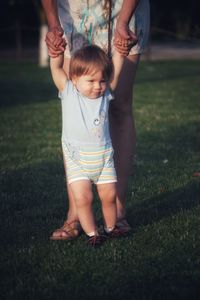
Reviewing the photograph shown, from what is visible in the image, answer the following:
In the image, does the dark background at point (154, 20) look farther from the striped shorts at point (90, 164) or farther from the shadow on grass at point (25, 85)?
the striped shorts at point (90, 164)

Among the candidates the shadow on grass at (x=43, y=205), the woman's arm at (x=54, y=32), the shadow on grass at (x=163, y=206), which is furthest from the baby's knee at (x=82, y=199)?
the woman's arm at (x=54, y=32)

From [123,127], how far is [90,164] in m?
0.58

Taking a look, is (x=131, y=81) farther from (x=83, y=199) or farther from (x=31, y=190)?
(x=31, y=190)

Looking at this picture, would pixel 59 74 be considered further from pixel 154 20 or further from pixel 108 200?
pixel 154 20

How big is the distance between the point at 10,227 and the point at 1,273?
0.91 metres

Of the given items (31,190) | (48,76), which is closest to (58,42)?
(31,190)

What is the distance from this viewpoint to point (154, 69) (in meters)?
Result: 20.5

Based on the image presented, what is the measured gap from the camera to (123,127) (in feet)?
14.8

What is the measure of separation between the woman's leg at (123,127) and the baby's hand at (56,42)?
21.6 inches

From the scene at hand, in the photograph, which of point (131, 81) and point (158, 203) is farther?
point (158, 203)

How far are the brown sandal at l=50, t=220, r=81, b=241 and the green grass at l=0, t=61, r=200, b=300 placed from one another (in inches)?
3.0

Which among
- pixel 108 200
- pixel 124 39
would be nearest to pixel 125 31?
pixel 124 39

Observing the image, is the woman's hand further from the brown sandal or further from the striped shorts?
the brown sandal

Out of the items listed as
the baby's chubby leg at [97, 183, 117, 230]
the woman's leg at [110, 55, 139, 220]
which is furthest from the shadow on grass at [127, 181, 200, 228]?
the baby's chubby leg at [97, 183, 117, 230]
